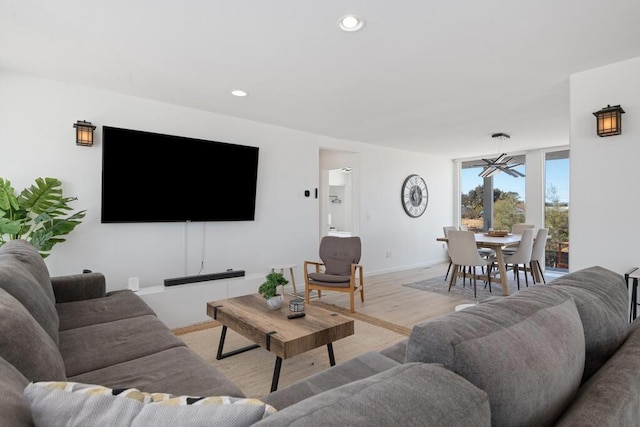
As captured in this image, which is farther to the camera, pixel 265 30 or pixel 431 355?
pixel 265 30

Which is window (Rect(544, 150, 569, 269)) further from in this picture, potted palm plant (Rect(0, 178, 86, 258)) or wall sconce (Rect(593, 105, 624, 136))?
potted palm plant (Rect(0, 178, 86, 258))

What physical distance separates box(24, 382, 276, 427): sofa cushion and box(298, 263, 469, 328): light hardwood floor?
325cm

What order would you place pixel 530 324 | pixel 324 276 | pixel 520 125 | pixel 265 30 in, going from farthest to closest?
pixel 520 125 < pixel 324 276 < pixel 265 30 < pixel 530 324

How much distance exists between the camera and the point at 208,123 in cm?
412

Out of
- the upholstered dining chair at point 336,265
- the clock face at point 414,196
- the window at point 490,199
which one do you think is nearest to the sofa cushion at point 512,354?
the upholstered dining chair at point 336,265

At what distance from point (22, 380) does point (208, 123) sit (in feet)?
12.1

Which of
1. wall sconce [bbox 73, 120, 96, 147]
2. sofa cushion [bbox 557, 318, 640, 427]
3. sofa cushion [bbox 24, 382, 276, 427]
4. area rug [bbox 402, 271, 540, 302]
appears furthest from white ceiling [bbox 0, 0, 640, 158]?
area rug [bbox 402, 271, 540, 302]

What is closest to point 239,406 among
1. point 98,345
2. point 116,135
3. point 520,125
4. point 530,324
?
point 530,324

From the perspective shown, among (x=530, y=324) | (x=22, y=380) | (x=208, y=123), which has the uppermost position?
(x=208, y=123)

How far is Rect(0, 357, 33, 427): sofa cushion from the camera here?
579 mm

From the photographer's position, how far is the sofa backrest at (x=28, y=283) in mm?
1479

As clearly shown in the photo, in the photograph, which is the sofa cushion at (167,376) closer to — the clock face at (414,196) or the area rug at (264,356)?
the area rug at (264,356)

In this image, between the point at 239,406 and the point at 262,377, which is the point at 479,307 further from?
the point at 262,377

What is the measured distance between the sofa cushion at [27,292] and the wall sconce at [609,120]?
3.94 metres
